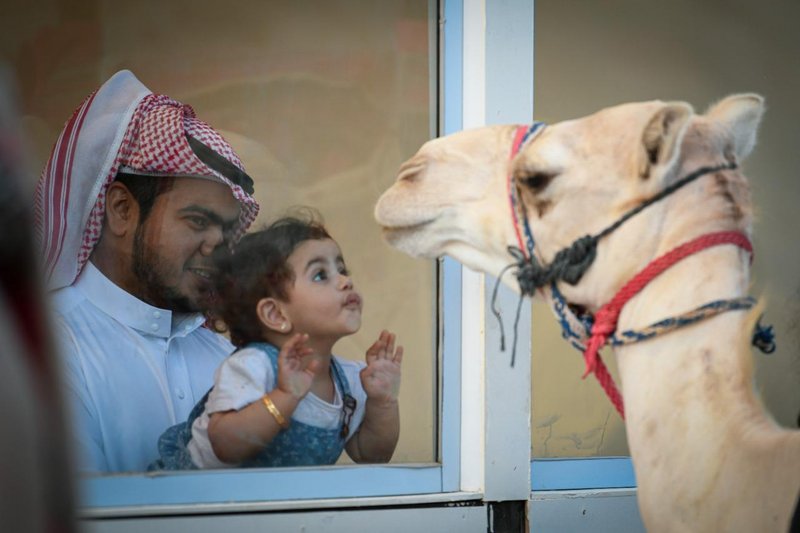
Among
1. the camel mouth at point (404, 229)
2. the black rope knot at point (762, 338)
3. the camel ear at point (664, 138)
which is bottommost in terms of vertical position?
the black rope knot at point (762, 338)

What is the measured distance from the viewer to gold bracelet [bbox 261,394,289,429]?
141 inches

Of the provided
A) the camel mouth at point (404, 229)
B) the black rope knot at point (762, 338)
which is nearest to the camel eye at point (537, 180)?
the camel mouth at point (404, 229)

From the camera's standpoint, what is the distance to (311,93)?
394cm

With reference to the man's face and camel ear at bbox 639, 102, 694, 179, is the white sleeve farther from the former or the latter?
camel ear at bbox 639, 102, 694, 179

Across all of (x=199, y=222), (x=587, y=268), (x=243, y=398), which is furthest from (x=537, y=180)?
(x=199, y=222)

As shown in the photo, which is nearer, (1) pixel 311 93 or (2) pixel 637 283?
(2) pixel 637 283

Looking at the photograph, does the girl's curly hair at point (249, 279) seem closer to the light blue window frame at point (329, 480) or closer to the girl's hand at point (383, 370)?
the girl's hand at point (383, 370)

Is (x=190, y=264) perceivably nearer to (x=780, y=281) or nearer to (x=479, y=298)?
(x=479, y=298)

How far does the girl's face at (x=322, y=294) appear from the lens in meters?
3.75

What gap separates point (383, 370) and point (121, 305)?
100cm

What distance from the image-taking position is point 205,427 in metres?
3.62

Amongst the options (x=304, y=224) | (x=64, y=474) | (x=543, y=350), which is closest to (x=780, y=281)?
(x=543, y=350)

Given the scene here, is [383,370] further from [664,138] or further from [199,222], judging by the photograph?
[664,138]

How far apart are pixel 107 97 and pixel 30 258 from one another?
3.14 m
